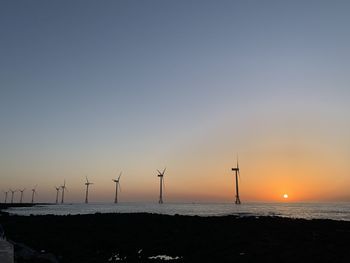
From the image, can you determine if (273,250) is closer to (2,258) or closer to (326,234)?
(326,234)

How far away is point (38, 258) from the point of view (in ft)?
74.5

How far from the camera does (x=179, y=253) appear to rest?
31.0m

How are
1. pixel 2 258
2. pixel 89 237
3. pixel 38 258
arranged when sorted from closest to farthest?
pixel 2 258, pixel 38 258, pixel 89 237

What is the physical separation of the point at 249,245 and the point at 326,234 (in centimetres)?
1114

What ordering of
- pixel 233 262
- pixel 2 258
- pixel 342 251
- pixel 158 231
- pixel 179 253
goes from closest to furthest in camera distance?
pixel 2 258
pixel 233 262
pixel 342 251
pixel 179 253
pixel 158 231

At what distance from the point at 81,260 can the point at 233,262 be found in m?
9.71

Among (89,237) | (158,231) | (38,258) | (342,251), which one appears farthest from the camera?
(158,231)

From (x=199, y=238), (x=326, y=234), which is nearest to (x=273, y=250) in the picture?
(x=199, y=238)

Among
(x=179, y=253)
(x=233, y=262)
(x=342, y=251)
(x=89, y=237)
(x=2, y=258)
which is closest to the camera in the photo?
Answer: (x=2, y=258)

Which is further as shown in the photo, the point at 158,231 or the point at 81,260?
the point at 158,231

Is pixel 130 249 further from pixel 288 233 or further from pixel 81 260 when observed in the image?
pixel 288 233

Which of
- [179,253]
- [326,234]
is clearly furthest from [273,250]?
[326,234]

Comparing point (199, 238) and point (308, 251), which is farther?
point (199, 238)

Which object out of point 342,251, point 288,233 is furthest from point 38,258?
point 288,233
